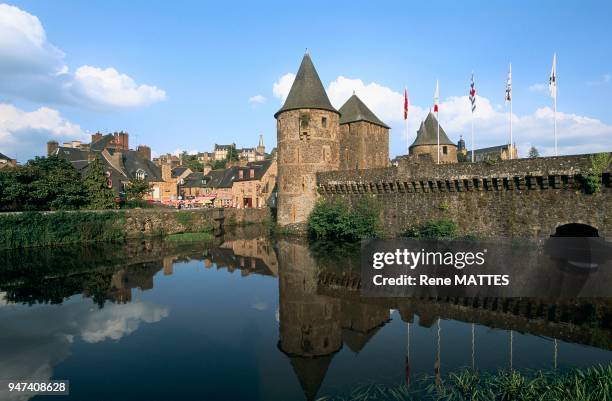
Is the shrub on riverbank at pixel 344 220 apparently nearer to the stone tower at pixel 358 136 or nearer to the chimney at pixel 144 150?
the stone tower at pixel 358 136

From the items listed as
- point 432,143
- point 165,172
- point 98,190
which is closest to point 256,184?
point 165,172

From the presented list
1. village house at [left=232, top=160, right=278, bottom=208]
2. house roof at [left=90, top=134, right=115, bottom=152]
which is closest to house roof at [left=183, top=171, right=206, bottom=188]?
village house at [left=232, top=160, right=278, bottom=208]

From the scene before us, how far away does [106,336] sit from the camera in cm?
966

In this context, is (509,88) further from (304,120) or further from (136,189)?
(136,189)

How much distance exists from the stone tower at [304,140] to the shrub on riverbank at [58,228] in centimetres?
1366

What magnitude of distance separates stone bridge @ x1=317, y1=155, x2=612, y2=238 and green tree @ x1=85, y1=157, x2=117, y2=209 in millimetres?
21851

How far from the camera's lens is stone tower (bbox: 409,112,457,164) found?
123 ft

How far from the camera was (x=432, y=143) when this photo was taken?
1470 inches

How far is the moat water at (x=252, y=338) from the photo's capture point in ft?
23.8

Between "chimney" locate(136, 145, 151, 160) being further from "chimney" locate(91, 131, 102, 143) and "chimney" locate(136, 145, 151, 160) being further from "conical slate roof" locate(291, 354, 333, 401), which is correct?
"conical slate roof" locate(291, 354, 333, 401)

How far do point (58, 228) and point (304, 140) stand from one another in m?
18.9

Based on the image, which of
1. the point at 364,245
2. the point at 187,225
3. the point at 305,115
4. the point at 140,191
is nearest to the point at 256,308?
the point at 364,245

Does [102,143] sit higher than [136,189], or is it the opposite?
[102,143]

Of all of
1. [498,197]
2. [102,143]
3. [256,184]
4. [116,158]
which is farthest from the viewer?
[102,143]
